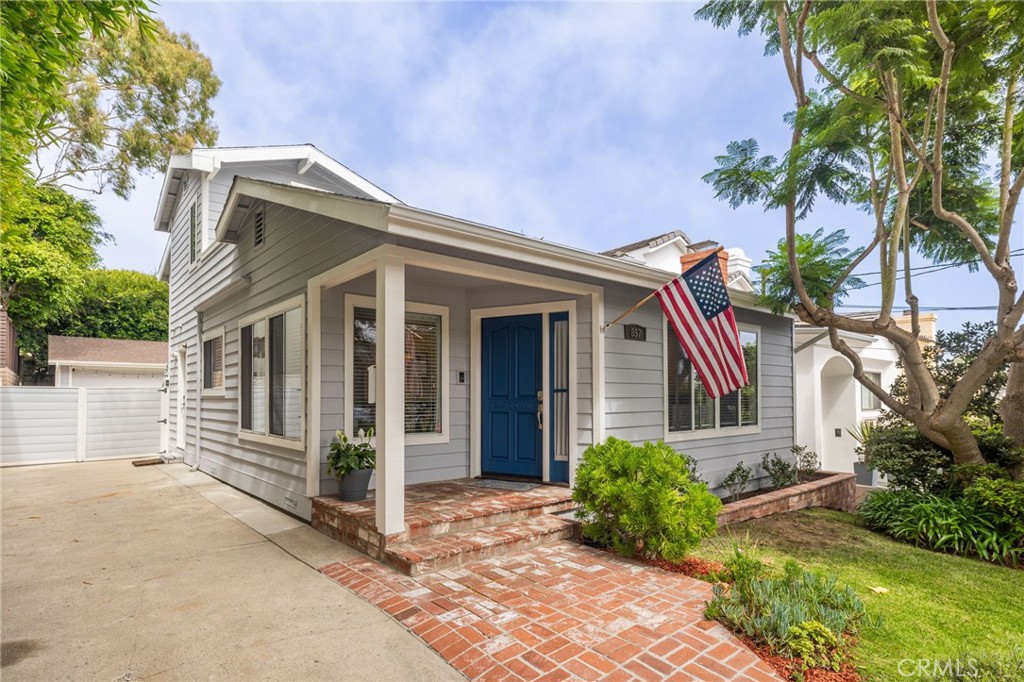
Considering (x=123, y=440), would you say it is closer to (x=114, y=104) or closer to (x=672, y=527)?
(x=114, y=104)

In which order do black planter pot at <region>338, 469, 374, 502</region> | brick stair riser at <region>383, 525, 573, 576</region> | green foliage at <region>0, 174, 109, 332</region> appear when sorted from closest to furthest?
brick stair riser at <region>383, 525, 573, 576</region> < black planter pot at <region>338, 469, 374, 502</region> < green foliage at <region>0, 174, 109, 332</region>

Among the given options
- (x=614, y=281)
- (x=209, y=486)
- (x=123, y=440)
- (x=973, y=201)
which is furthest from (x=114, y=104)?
(x=973, y=201)

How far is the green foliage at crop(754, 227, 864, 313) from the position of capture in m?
6.52

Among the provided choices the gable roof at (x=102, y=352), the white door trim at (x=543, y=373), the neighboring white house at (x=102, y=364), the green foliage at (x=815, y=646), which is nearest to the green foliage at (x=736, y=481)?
the white door trim at (x=543, y=373)

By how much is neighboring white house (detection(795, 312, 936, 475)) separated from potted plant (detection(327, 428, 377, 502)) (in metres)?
8.10

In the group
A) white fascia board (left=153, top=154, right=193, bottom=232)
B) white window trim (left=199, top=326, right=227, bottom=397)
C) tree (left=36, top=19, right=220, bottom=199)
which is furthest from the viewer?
tree (left=36, top=19, right=220, bottom=199)

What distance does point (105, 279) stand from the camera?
23531mm

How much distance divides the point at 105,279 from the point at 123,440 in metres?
15.6

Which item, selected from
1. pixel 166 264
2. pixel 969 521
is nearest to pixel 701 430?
pixel 969 521

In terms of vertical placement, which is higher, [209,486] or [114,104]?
[114,104]

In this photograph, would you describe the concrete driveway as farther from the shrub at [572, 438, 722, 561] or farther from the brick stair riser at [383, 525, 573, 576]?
the shrub at [572, 438, 722, 561]

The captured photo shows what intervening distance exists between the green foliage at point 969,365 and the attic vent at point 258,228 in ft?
30.5

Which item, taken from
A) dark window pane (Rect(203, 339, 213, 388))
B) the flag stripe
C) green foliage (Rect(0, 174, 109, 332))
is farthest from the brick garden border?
green foliage (Rect(0, 174, 109, 332))

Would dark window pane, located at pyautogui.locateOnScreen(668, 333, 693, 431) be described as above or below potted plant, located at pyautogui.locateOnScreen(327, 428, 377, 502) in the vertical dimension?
above
